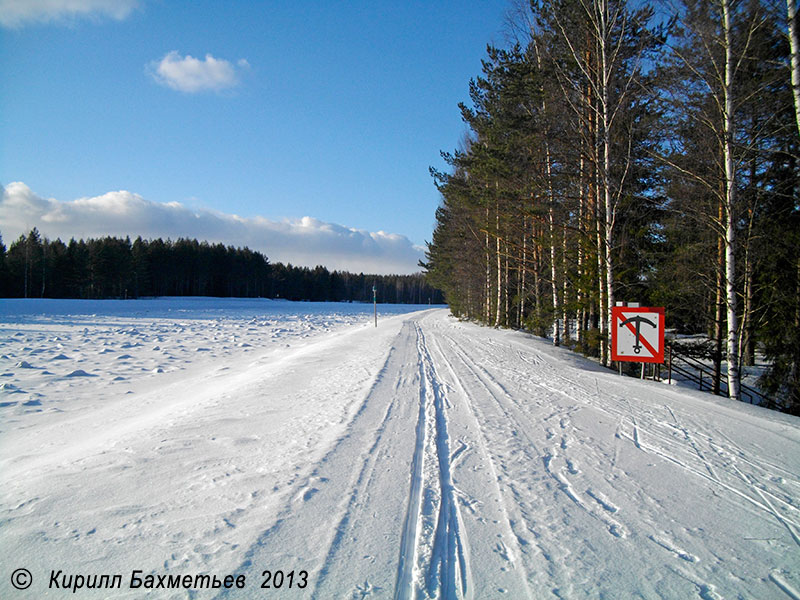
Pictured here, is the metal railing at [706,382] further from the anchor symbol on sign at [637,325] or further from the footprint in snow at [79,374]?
the footprint in snow at [79,374]

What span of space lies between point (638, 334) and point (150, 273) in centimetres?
8683

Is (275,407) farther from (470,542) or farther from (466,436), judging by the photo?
(470,542)

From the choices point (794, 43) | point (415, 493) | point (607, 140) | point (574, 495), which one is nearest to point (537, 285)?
point (607, 140)

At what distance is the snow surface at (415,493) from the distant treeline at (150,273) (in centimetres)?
6730

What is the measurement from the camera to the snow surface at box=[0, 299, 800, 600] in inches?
104

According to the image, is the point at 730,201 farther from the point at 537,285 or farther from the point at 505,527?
the point at 537,285

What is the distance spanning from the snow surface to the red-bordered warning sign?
45.0 inches

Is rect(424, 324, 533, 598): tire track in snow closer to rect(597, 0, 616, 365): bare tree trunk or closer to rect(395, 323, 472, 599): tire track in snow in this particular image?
rect(395, 323, 472, 599): tire track in snow

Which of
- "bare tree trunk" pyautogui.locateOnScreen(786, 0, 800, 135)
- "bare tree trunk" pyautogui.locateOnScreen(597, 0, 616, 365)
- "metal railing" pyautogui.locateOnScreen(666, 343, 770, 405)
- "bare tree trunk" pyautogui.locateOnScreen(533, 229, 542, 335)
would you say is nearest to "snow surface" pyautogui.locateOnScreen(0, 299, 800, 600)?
"bare tree trunk" pyautogui.locateOnScreen(597, 0, 616, 365)

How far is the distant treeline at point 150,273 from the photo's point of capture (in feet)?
193

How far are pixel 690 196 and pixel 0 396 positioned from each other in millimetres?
17688

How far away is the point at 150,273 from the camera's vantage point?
77.7 meters

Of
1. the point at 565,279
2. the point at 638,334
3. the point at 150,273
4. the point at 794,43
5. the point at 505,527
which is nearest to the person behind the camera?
the point at 505,527

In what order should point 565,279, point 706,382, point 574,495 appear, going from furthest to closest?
point 565,279 < point 706,382 < point 574,495
